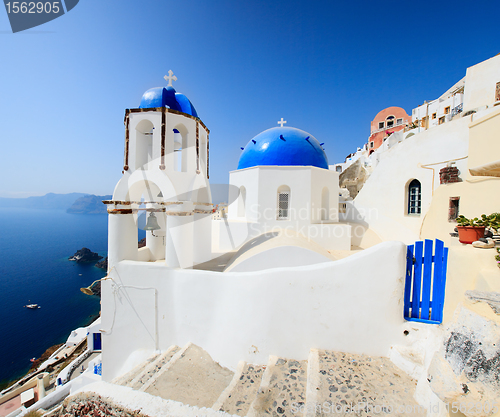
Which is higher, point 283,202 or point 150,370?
point 283,202

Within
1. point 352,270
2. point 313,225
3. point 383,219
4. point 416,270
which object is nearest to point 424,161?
point 383,219

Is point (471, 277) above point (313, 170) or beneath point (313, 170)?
beneath

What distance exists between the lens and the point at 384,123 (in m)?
31.1

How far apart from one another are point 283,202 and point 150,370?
19.5ft

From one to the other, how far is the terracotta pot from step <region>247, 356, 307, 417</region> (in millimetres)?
3243

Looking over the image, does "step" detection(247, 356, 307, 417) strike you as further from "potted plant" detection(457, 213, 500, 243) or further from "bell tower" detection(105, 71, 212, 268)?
"potted plant" detection(457, 213, 500, 243)

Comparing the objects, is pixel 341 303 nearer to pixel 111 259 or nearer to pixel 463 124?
pixel 111 259

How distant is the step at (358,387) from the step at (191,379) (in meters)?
1.59

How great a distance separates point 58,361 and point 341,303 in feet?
66.0

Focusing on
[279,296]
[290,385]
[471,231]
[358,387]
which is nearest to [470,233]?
[471,231]

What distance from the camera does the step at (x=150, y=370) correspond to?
11.9ft

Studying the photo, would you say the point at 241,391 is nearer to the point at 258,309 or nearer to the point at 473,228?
the point at 258,309

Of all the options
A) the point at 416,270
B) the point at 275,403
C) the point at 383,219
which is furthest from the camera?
the point at 383,219

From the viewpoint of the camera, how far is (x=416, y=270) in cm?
345
